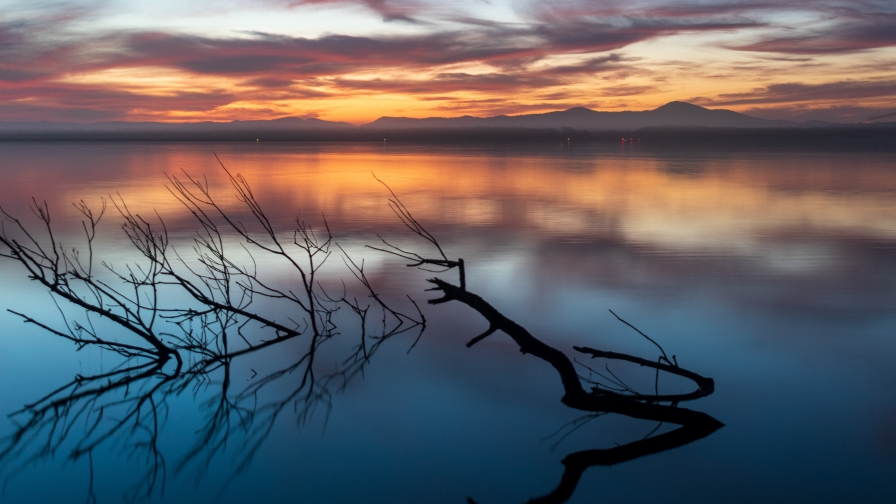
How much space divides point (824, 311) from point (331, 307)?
5.98m

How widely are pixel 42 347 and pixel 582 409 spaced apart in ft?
17.4

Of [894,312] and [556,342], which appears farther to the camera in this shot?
[894,312]

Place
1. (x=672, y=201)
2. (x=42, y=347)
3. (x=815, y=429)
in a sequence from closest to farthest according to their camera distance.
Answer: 1. (x=815, y=429)
2. (x=42, y=347)
3. (x=672, y=201)

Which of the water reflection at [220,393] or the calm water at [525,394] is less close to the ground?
the water reflection at [220,393]

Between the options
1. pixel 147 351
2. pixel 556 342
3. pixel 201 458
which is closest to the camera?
pixel 201 458

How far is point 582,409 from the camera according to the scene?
562 cm

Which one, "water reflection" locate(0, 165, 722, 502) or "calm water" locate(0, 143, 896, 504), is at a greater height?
"water reflection" locate(0, 165, 722, 502)

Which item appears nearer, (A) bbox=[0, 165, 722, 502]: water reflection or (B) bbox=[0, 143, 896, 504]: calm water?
(B) bbox=[0, 143, 896, 504]: calm water

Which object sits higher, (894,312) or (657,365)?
(657,365)

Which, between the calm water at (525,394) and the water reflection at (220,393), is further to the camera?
the water reflection at (220,393)

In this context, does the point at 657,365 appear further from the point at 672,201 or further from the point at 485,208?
the point at 672,201

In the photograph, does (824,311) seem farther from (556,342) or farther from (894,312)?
(556,342)

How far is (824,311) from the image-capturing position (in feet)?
29.1

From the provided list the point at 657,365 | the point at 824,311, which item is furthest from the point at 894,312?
the point at 657,365
